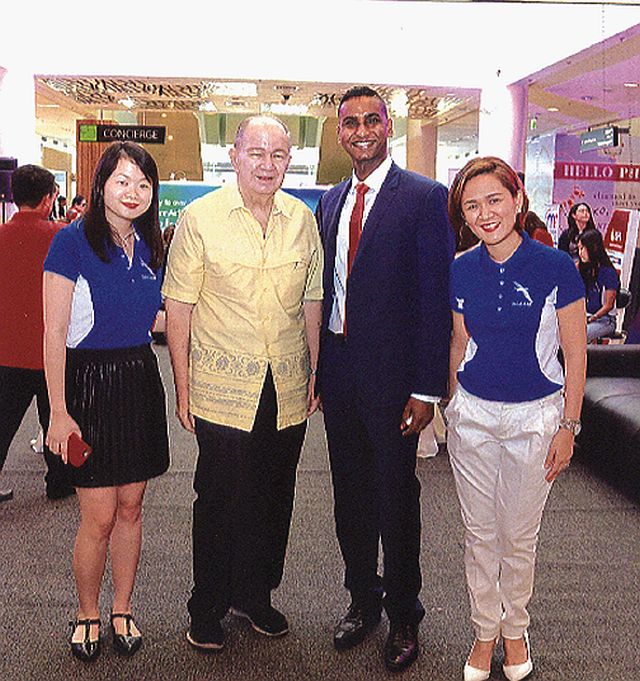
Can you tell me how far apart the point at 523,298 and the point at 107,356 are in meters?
1.18

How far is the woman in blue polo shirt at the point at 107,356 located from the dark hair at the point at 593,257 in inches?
204

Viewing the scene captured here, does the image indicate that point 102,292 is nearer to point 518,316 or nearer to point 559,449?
point 518,316

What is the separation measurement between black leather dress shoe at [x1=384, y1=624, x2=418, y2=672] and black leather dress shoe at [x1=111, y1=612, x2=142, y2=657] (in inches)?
30.4

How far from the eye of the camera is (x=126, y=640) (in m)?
2.70

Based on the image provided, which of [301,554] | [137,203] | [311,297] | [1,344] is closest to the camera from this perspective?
[137,203]

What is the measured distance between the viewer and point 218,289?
8.36ft

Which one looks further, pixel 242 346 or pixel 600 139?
pixel 600 139

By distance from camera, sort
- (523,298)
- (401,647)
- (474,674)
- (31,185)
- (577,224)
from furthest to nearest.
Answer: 1. (577,224)
2. (31,185)
3. (401,647)
4. (474,674)
5. (523,298)

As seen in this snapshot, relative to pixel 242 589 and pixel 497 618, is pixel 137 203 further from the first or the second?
pixel 497 618

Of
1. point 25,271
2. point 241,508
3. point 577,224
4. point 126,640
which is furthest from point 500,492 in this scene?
point 577,224

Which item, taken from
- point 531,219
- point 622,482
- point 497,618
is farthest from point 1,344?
point 531,219

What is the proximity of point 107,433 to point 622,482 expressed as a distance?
2929 mm

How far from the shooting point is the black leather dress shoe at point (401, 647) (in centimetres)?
262

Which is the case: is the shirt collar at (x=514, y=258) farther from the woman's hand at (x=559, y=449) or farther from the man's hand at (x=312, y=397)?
the man's hand at (x=312, y=397)
